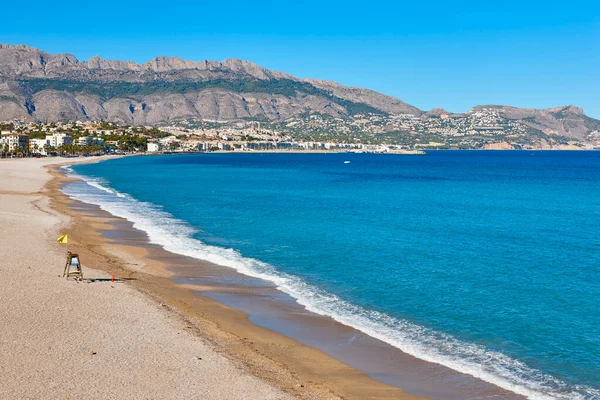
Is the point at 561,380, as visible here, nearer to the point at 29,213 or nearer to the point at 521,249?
the point at 521,249

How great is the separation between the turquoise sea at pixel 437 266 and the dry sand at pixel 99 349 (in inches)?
222

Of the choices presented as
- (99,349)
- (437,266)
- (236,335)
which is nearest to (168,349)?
(99,349)

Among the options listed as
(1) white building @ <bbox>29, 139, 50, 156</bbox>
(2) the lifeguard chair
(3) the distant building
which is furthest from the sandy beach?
(1) white building @ <bbox>29, 139, 50, 156</bbox>

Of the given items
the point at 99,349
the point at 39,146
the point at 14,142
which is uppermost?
the point at 14,142

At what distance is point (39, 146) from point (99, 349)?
624ft

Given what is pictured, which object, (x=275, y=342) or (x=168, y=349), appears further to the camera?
(x=275, y=342)

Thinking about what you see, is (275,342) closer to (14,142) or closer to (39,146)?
(14,142)

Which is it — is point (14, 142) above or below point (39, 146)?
above

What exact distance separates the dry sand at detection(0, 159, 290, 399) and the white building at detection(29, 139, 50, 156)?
172 meters

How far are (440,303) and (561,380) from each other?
690 centimetres

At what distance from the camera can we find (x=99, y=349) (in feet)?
49.4

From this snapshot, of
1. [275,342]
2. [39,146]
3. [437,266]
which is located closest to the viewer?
[275,342]

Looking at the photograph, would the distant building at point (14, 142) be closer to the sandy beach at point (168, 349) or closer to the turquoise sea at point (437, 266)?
the turquoise sea at point (437, 266)

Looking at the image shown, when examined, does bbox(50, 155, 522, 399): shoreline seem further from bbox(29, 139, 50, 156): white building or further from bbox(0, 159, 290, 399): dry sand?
bbox(29, 139, 50, 156): white building
